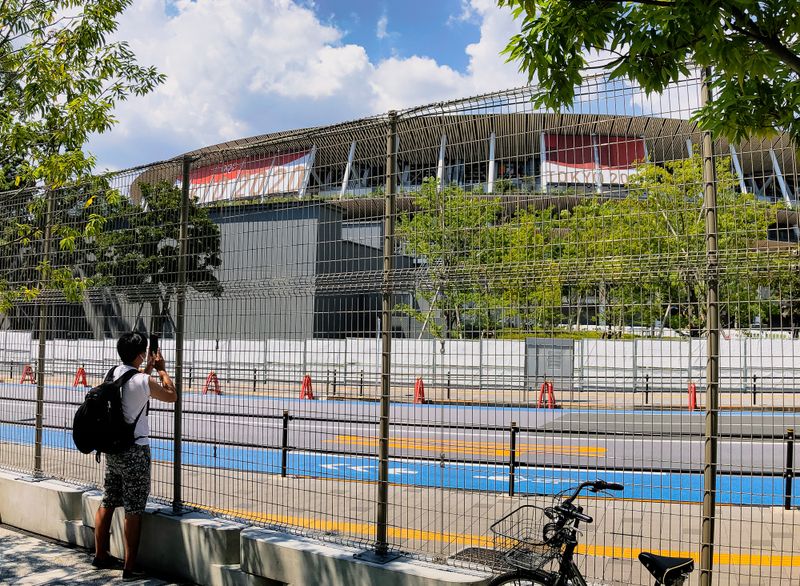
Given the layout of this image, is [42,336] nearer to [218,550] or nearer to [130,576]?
[130,576]

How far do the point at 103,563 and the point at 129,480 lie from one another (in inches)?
38.2

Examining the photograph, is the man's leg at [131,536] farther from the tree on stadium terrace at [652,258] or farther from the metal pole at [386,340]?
the tree on stadium terrace at [652,258]

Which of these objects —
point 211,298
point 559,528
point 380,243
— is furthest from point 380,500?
point 211,298

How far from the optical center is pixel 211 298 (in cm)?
667

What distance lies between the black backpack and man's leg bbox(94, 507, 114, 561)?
59cm

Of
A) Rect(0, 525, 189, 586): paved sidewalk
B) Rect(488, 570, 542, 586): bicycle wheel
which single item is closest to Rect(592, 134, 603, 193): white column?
Rect(488, 570, 542, 586): bicycle wheel

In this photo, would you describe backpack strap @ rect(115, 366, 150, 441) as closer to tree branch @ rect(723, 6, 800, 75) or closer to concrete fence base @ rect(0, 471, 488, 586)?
concrete fence base @ rect(0, 471, 488, 586)

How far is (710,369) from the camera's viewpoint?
4316 mm

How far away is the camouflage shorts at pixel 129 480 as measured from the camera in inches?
234

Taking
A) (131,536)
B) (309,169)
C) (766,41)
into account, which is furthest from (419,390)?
(766,41)

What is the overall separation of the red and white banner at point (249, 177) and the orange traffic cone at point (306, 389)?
1.69 metres

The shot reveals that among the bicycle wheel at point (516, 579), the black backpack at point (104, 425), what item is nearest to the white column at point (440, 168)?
the bicycle wheel at point (516, 579)

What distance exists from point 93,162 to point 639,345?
210 inches

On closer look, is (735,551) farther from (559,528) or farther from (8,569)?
(8,569)
